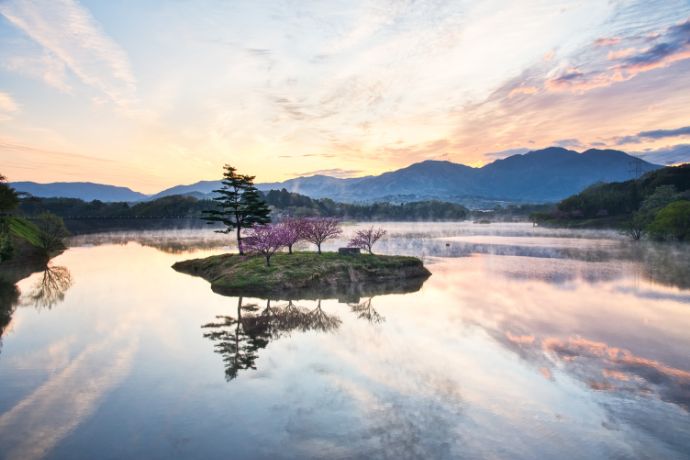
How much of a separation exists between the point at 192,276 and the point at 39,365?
110 feet

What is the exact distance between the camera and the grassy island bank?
44.7m

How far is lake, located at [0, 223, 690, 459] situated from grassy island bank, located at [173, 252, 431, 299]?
149 inches

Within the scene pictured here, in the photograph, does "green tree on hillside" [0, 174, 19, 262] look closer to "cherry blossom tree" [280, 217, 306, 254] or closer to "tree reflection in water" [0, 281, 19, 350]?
"tree reflection in water" [0, 281, 19, 350]

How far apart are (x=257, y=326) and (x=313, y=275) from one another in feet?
56.1

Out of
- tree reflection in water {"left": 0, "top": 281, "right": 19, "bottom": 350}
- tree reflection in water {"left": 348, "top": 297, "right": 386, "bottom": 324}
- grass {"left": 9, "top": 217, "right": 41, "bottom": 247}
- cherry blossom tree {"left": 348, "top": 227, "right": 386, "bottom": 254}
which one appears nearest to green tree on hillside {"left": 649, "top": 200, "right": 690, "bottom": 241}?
cherry blossom tree {"left": 348, "top": 227, "right": 386, "bottom": 254}

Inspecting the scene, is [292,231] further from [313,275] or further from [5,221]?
[5,221]

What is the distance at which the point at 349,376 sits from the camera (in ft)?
70.8

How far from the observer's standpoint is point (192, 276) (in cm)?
5656

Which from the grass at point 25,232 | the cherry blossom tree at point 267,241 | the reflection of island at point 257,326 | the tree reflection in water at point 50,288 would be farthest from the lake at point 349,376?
the grass at point 25,232

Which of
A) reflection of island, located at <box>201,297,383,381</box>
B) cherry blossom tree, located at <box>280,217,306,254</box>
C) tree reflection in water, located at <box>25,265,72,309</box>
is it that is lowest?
reflection of island, located at <box>201,297,383,381</box>

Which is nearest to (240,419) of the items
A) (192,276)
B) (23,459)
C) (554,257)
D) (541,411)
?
(23,459)

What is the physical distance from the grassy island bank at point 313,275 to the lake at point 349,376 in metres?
3.78

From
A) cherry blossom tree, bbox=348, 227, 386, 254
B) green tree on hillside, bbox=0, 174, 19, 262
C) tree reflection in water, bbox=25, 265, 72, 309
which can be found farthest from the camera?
cherry blossom tree, bbox=348, 227, 386, 254

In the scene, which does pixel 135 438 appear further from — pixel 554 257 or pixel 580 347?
pixel 554 257
